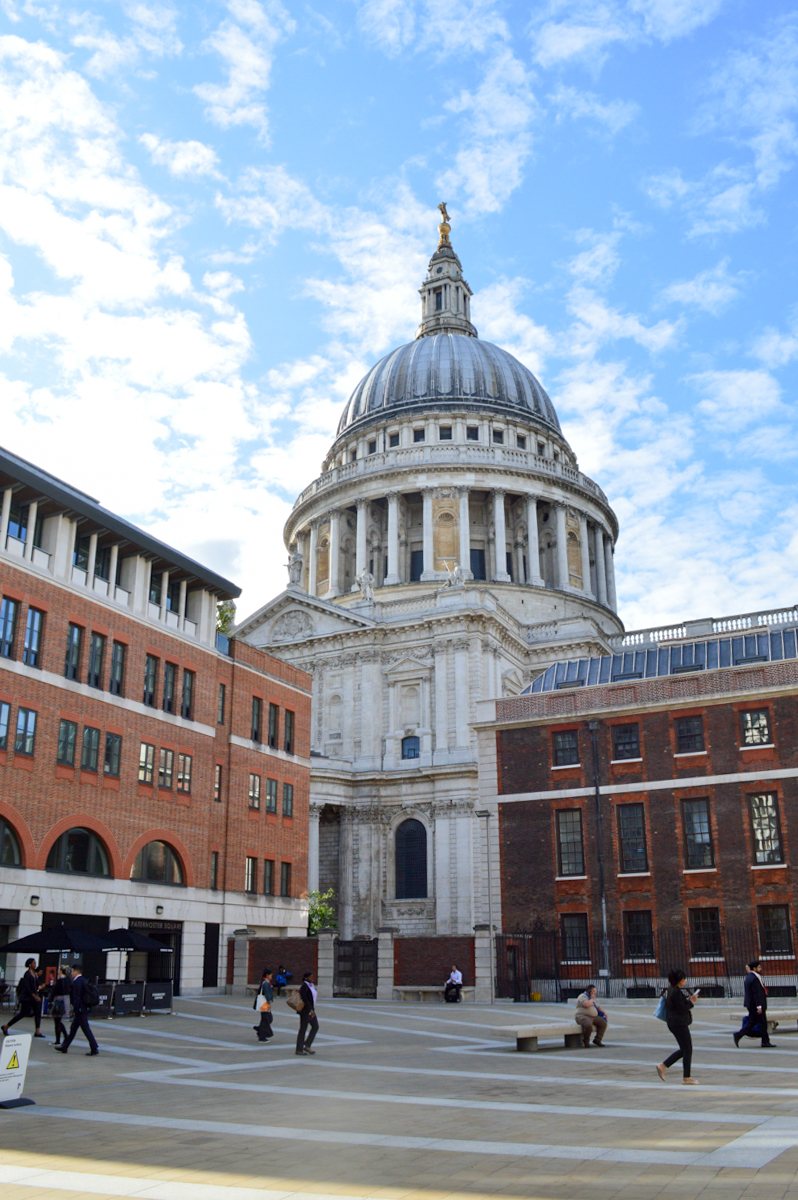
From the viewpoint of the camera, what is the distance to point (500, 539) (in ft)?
274

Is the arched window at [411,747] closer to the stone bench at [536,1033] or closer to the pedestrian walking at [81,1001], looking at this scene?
the stone bench at [536,1033]

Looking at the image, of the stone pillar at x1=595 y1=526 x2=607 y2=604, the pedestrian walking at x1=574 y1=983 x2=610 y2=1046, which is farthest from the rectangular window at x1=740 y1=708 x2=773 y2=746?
the stone pillar at x1=595 y1=526 x2=607 y2=604

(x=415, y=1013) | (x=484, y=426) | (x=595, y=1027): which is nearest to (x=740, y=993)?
(x=415, y=1013)

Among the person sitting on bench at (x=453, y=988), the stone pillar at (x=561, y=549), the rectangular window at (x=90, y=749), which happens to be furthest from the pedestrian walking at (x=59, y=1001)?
the stone pillar at (x=561, y=549)

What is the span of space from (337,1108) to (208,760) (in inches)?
1111

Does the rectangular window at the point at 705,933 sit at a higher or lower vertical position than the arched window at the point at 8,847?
lower

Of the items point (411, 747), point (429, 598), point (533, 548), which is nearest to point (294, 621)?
point (429, 598)

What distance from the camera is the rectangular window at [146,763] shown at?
125 ft

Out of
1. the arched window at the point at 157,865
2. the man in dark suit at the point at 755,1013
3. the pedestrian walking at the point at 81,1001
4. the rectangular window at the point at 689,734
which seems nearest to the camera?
the pedestrian walking at the point at 81,1001

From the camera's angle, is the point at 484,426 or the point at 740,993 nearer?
the point at 740,993

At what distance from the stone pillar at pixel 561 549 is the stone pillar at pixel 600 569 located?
16.0ft

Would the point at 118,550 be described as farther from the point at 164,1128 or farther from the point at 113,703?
the point at 164,1128

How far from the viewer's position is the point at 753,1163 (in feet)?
32.5

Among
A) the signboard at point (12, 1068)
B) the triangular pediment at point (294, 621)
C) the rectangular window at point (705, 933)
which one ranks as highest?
the triangular pediment at point (294, 621)
